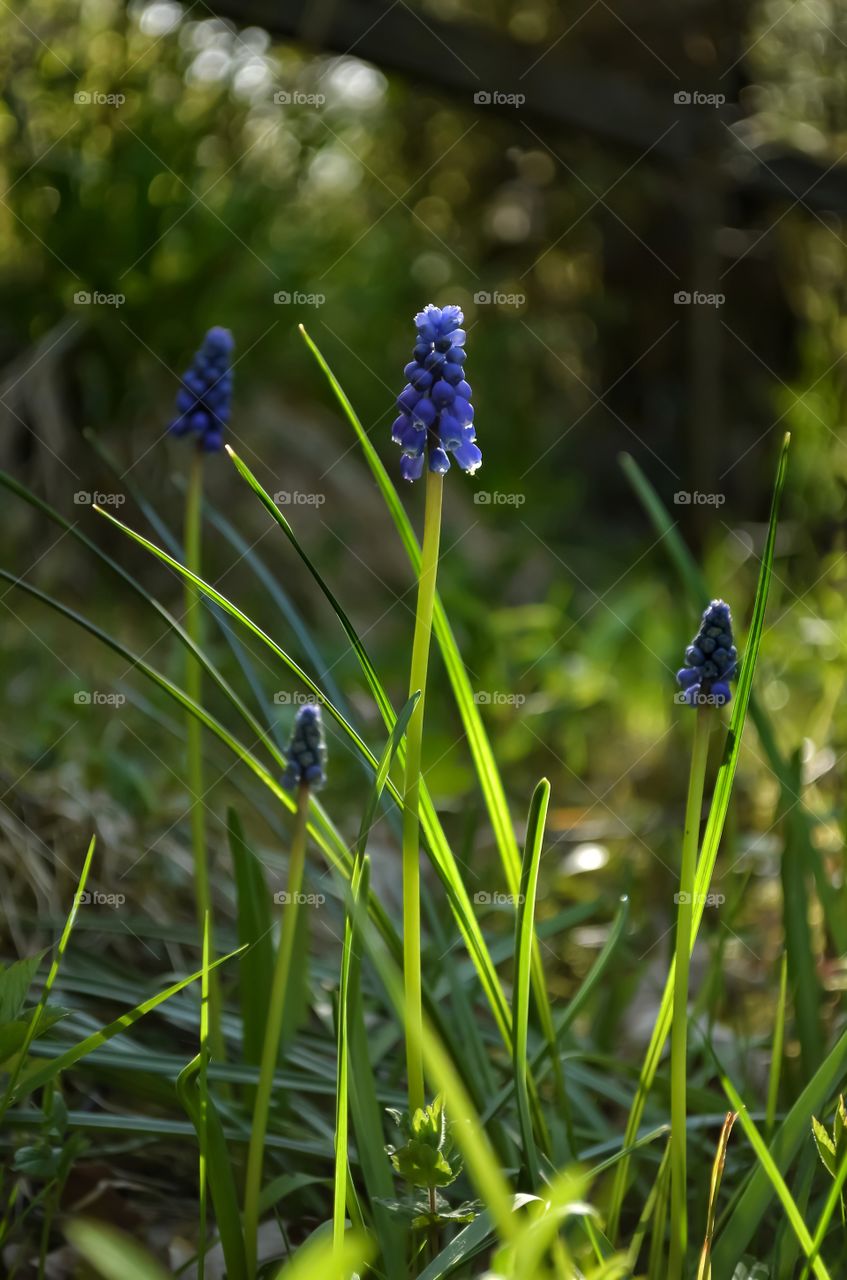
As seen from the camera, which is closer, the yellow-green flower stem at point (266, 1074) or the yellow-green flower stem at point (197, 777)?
the yellow-green flower stem at point (266, 1074)

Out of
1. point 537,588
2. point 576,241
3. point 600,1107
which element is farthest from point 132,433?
point 576,241

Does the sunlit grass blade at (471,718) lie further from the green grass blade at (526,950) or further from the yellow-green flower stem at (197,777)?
the yellow-green flower stem at (197,777)

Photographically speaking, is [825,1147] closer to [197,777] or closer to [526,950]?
[526,950]

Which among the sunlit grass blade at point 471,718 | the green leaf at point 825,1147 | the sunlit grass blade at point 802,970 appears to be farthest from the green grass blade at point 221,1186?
the sunlit grass blade at point 802,970

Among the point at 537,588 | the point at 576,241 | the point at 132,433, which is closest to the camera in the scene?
the point at 132,433

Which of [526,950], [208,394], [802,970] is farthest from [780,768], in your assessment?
[208,394]

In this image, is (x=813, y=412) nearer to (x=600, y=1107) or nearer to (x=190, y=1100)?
(x=600, y=1107)

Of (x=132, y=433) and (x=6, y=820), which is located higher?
(x=132, y=433)
